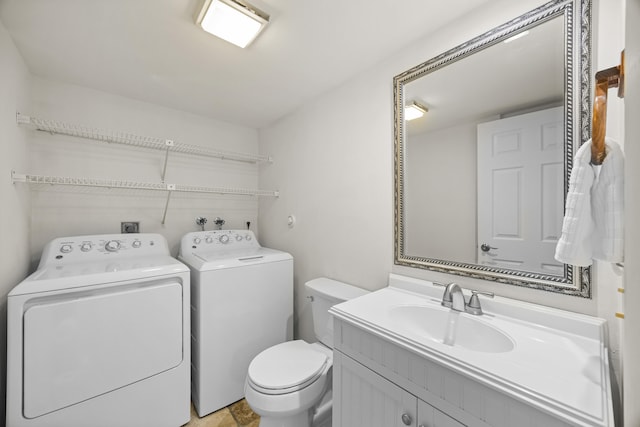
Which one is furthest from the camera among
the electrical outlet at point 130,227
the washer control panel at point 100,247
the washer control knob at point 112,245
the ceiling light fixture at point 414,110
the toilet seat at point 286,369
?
the electrical outlet at point 130,227

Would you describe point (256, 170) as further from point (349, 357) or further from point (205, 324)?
point (349, 357)

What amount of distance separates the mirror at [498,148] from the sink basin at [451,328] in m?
0.23

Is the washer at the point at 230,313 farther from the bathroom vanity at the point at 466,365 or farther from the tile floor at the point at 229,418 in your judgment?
the bathroom vanity at the point at 466,365

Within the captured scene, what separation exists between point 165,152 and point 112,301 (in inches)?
51.8

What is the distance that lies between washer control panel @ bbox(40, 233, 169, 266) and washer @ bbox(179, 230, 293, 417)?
0.70 ft

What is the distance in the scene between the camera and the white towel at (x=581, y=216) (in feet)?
2.43

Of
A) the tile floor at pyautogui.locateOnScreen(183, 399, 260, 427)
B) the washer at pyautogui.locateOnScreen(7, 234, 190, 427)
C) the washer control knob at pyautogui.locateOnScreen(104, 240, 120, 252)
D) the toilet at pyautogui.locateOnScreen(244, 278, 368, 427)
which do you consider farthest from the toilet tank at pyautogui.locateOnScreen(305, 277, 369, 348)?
the washer control knob at pyautogui.locateOnScreen(104, 240, 120, 252)

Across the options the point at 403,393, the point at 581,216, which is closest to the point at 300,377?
the point at 403,393

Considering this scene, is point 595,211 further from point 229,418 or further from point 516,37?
point 229,418

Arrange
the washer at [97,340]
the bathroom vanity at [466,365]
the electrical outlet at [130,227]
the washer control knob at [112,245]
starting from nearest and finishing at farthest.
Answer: the bathroom vanity at [466,365] < the washer at [97,340] < the washer control knob at [112,245] < the electrical outlet at [130,227]

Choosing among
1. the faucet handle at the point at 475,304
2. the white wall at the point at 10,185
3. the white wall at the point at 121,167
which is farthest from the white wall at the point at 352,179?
the white wall at the point at 10,185

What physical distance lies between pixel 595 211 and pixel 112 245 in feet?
8.07

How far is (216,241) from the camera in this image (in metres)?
2.20

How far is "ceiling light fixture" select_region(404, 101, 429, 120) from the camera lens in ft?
4.67
